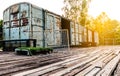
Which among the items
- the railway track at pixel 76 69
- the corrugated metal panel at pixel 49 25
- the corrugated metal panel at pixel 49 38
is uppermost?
the corrugated metal panel at pixel 49 25

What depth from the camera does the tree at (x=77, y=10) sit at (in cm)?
4316

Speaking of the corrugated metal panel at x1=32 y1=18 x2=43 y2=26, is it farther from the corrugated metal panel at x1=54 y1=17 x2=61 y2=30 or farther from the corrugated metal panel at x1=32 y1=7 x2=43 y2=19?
the corrugated metal panel at x1=54 y1=17 x2=61 y2=30

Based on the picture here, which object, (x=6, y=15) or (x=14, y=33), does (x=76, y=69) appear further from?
(x=6, y=15)

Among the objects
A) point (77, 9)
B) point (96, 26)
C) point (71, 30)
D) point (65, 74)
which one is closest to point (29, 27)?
point (71, 30)

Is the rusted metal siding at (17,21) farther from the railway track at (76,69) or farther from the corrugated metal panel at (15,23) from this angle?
the railway track at (76,69)

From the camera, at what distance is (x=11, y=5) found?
16.5m

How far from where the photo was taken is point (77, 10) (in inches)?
1706

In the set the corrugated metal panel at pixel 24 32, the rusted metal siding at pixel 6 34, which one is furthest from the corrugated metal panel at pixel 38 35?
the rusted metal siding at pixel 6 34

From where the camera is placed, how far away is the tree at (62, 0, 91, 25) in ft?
142

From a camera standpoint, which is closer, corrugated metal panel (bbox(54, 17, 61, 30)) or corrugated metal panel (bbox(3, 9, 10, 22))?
corrugated metal panel (bbox(3, 9, 10, 22))

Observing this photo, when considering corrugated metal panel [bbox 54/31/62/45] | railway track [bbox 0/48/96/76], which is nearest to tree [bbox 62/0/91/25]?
corrugated metal panel [bbox 54/31/62/45]

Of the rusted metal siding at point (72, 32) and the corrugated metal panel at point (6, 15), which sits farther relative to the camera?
the rusted metal siding at point (72, 32)

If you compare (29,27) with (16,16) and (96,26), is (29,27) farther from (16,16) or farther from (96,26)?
(96,26)

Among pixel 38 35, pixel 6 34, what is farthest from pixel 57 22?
pixel 6 34
